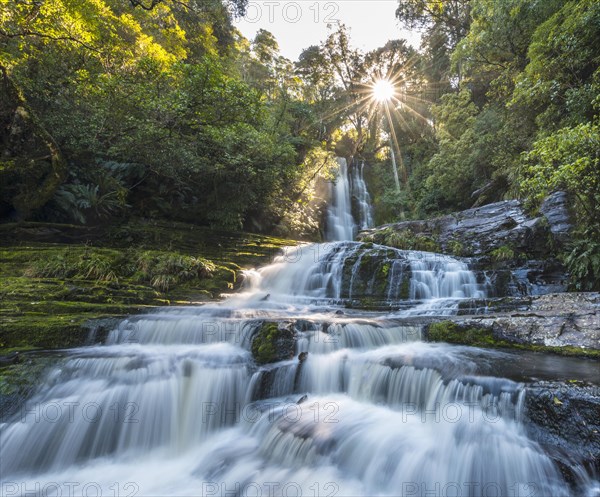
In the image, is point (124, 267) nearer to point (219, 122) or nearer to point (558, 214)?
point (219, 122)

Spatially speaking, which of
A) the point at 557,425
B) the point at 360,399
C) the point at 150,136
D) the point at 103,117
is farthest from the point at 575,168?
the point at 103,117

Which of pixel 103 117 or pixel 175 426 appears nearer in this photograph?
pixel 175 426

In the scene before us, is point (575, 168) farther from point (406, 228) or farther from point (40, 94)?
point (40, 94)

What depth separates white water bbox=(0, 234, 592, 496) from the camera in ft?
9.63

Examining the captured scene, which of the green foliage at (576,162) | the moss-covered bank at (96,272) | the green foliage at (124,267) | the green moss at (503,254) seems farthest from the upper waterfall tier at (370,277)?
the green foliage at (576,162)

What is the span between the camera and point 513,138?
41.5 ft

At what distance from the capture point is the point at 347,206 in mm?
20859

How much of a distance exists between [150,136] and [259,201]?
5.25m

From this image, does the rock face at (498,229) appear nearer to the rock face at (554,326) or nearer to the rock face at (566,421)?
the rock face at (554,326)

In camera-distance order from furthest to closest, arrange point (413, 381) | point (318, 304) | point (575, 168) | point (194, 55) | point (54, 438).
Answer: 1. point (194, 55)
2. point (318, 304)
3. point (575, 168)
4. point (413, 381)
5. point (54, 438)

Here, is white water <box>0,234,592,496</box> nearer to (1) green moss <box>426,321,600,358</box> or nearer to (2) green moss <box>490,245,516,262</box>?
(1) green moss <box>426,321,600,358</box>

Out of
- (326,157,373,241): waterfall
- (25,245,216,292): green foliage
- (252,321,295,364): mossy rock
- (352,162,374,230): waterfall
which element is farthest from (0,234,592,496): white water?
(352,162,374,230): waterfall

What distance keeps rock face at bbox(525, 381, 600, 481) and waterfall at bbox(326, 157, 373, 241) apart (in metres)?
15.1

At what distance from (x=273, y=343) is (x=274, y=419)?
44.5 inches
